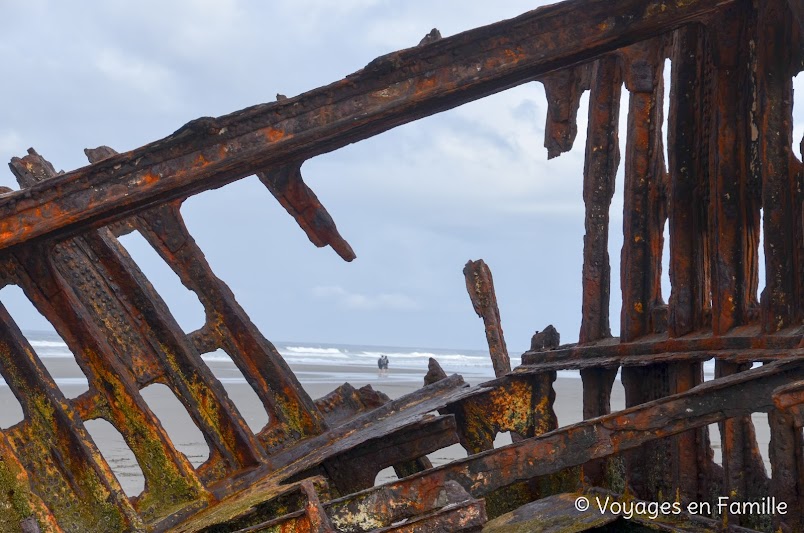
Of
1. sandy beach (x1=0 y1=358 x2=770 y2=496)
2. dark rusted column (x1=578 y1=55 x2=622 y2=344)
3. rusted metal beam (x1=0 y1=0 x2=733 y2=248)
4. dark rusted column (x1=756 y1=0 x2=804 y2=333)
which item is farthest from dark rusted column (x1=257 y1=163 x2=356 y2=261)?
sandy beach (x1=0 y1=358 x2=770 y2=496)

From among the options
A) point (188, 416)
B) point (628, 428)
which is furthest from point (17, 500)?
point (188, 416)

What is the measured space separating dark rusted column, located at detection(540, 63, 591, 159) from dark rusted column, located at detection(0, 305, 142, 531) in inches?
Result: 131

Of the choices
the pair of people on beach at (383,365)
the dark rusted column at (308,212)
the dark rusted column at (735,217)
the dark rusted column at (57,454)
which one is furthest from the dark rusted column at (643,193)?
the pair of people on beach at (383,365)

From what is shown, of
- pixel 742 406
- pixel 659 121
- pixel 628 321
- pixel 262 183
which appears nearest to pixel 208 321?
pixel 262 183

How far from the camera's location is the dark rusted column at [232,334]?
5832mm

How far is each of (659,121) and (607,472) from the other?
203cm

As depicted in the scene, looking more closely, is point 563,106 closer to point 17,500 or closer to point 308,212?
point 308,212

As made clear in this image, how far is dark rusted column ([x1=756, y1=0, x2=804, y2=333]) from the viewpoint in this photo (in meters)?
4.25

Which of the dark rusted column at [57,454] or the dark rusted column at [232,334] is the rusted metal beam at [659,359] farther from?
the dark rusted column at [57,454]

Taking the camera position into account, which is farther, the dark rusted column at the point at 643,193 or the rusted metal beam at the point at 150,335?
the dark rusted column at the point at 643,193

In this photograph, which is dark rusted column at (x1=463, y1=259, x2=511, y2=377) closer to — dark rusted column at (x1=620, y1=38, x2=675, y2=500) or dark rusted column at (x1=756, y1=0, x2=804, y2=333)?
dark rusted column at (x1=620, y1=38, x2=675, y2=500)

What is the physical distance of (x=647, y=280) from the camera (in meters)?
5.69

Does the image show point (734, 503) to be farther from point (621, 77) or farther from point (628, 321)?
point (621, 77)

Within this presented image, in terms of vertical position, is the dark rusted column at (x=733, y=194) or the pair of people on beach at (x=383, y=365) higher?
the pair of people on beach at (x=383, y=365)
